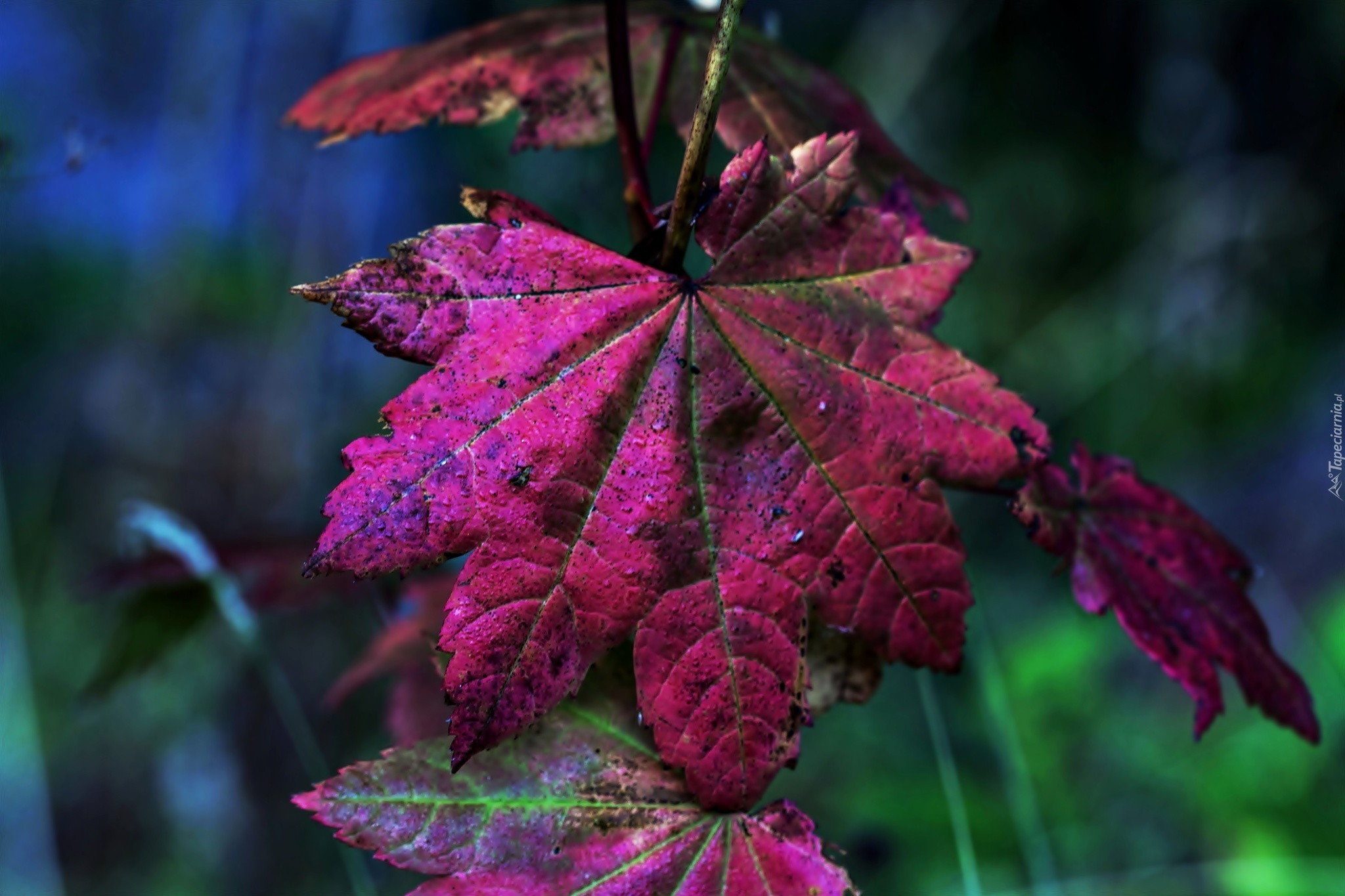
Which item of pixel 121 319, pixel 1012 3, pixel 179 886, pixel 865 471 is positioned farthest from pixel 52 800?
pixel 1012 3

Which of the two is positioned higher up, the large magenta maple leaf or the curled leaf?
the large magenta maple leaf

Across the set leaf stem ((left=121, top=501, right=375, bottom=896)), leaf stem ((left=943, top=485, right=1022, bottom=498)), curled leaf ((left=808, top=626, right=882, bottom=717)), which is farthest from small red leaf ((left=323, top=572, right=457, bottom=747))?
leaf stem ((left=943, top=485, right=1022, bottom=498))

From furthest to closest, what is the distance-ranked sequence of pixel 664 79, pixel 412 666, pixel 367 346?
pixel 367 346 < pixel 412 666 < pixel 664 79

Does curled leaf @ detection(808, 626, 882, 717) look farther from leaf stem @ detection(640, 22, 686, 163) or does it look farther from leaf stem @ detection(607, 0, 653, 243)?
leaf stem @ detection(640, 22, 686, 163)

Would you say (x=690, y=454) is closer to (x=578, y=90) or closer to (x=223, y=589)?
(x=578, y=90)

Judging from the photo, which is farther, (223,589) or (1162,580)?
(223,589)

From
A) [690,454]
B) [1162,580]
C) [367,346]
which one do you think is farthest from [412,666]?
[367,346]
